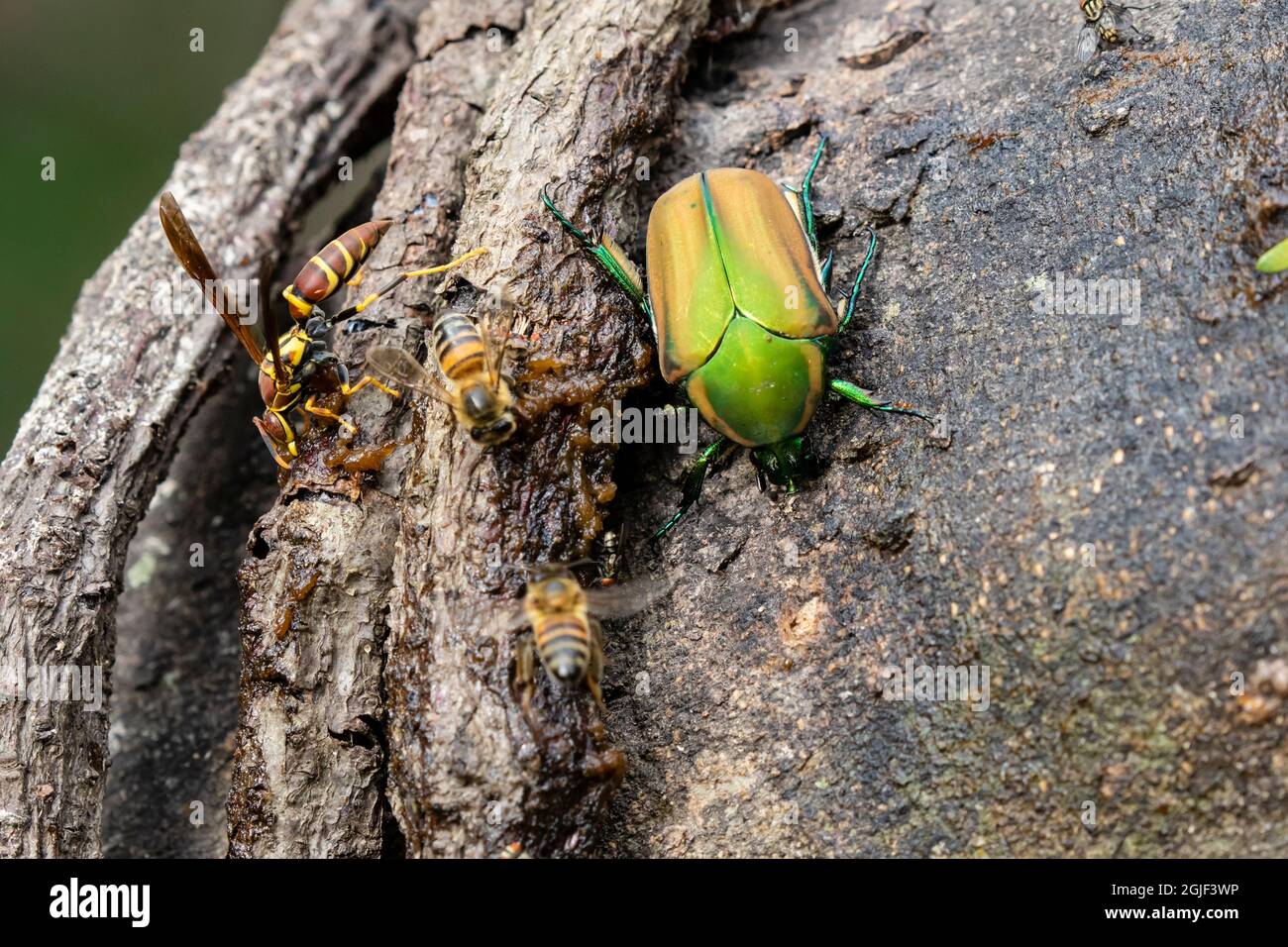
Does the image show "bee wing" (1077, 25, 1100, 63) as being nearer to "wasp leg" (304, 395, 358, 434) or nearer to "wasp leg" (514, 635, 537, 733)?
"wasp leg" (514, 635, 537, 733)

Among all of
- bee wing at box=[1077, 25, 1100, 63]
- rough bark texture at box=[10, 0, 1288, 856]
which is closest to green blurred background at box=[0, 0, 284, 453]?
rough bark texture at box=[10, 0, 1288, 856]

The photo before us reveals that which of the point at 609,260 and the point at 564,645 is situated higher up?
the point at 609,260

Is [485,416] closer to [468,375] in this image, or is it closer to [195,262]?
[468,375]

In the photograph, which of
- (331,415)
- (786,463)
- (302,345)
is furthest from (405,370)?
(786,463)

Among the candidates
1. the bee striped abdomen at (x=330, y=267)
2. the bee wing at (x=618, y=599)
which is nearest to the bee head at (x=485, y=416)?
the bee wing at (x=618, y=599)

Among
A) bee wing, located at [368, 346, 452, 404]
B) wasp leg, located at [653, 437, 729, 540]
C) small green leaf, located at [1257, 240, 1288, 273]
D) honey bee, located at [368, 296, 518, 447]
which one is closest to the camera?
small green leaf, located at [1257, 240, 1288, 273]

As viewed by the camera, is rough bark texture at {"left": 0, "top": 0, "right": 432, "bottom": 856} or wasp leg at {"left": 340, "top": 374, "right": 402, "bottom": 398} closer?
rough bark texture at {"left": 0, "top": 0, "right": 432, "bottom": 856}

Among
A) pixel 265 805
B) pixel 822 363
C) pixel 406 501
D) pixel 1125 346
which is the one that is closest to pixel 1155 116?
pixel 1125 346
